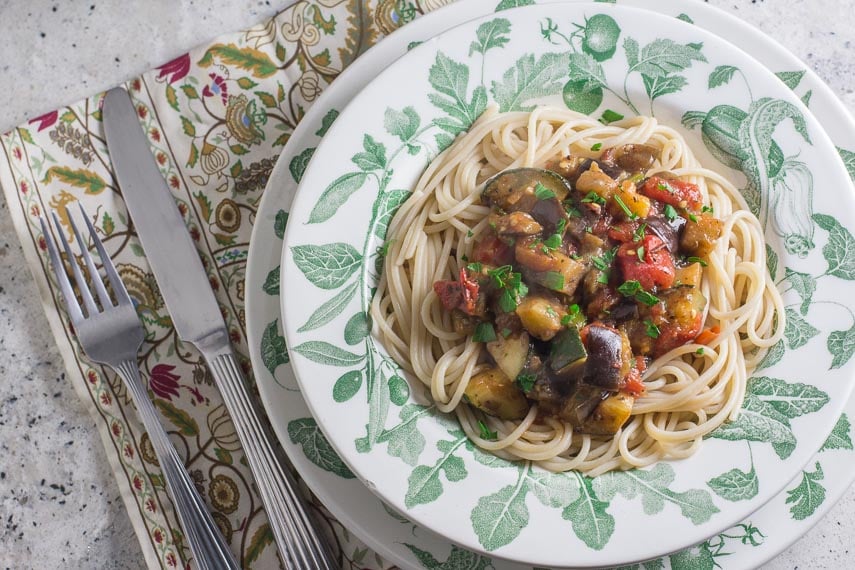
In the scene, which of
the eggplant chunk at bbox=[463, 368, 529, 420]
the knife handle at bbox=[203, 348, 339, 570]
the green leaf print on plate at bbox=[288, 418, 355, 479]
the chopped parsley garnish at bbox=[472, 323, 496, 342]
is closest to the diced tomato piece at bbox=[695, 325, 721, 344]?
the eggplant chunk at bbox=[463, 368, 529, 420]

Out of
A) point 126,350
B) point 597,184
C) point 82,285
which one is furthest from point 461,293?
point 82,285

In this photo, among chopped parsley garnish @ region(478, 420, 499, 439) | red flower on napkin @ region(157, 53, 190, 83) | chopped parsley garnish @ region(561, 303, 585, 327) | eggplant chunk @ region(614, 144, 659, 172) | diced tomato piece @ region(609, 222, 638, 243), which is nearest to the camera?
chopped parsley garnish @ region(561, 303, 585, 327)

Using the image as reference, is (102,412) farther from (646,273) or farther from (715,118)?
(715,118)

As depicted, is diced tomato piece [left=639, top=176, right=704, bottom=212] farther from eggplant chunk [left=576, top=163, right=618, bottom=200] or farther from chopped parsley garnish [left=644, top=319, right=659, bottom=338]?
chopped parsley garnish [left=644, top=319, right=659, bottom=338]

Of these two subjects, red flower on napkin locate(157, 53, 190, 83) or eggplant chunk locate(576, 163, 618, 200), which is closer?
eggplant chunk locate(576, 163, 618, 200)

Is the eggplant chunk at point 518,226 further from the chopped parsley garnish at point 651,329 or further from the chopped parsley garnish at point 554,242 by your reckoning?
the chopped parsley garnish at point 651,329

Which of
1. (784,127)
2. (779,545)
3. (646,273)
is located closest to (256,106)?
(646,273)
